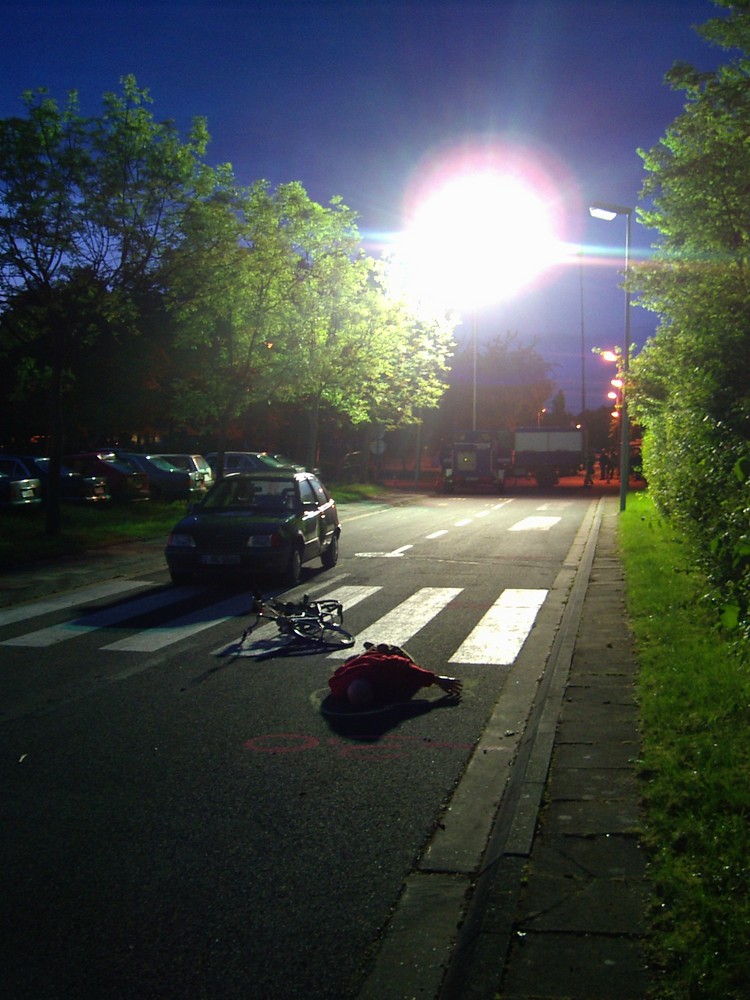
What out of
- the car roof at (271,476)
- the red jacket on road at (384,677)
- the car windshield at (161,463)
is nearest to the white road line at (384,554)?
the car roof at (271,476)

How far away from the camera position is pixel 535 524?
27406 mm

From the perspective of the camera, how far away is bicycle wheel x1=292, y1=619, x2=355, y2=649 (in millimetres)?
10352

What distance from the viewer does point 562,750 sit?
20.4 ft

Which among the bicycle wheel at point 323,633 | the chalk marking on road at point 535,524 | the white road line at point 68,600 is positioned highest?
the bicycle wheel at point 323,633

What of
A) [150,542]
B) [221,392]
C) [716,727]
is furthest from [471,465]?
[716,727]

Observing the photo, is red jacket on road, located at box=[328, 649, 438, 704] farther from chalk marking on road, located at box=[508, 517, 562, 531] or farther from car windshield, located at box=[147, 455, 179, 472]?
car windshield, located at box=[147, 455, 179, 472]

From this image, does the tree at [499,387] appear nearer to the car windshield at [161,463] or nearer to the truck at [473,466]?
the truck at [473,466]

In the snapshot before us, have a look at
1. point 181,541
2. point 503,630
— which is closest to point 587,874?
point 503,630

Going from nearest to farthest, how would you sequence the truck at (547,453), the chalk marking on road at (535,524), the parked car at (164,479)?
1. the chalk marking on road at (535,524)
2. the parked car at (164,479)
3. the truck at (547,453)

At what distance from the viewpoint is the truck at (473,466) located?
4925 centimetres

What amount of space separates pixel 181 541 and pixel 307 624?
428 cm

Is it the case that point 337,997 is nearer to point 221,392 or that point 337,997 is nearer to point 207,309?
point 207,309

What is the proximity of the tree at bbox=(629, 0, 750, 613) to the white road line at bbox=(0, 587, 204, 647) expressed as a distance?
6572 millimetres

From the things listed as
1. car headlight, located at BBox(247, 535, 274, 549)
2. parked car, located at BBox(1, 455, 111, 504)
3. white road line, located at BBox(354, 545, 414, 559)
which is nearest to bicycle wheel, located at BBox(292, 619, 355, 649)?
car headlight, located at BBox(247, 535, 274, 549)
